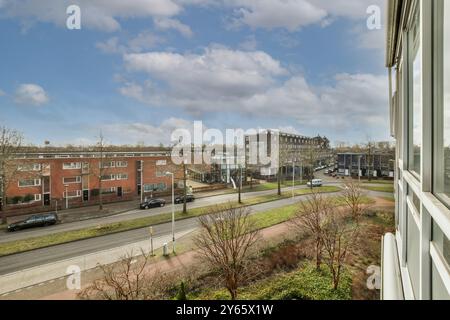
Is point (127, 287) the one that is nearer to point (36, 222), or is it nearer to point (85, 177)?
point (36, 222)

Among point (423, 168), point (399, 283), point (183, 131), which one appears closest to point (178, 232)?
point (183, 131)

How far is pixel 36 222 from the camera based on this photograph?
6.25 m

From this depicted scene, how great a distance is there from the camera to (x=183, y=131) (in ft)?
21.0

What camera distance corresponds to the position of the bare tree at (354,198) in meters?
6.56

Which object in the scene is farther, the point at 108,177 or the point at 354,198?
the point at 108,177

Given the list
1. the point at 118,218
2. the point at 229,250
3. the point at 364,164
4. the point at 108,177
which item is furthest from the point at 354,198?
the point at 108,177

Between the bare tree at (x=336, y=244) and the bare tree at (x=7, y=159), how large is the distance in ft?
24.6

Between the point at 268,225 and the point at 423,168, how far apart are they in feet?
17.7

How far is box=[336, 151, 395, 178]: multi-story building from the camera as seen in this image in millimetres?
8070

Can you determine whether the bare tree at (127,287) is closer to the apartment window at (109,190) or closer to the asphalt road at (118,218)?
the asphalt road at (118,218)

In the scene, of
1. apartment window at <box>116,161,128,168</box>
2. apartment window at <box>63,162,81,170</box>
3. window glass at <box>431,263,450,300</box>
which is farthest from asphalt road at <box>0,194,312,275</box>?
window glass at <box>431,263,450,300</box>

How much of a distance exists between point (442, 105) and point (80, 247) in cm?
650
